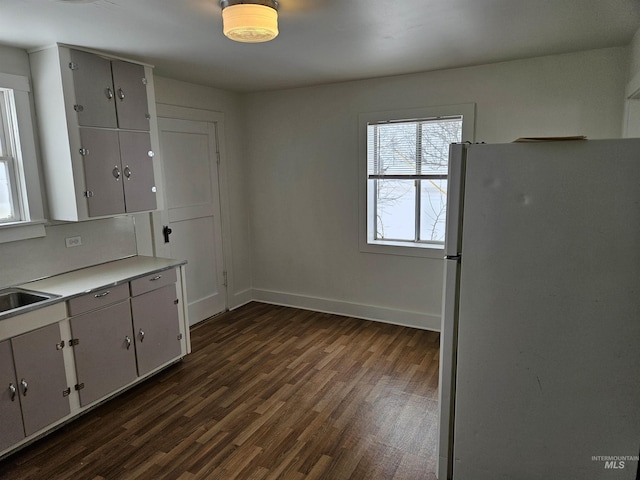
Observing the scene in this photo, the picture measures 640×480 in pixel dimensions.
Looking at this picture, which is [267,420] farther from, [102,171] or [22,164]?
[22,164]

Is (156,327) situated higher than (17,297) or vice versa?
(17,297)

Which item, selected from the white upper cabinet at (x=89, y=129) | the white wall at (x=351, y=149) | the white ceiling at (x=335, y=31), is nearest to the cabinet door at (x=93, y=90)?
the white upper cabinet at (x=89, y=129)

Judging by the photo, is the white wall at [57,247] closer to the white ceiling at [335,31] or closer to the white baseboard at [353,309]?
the white ceiling at [335,31]

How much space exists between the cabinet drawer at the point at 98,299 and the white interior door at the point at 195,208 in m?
1.14

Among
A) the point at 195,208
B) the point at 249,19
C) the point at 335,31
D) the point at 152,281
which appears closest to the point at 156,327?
the point at 152,281

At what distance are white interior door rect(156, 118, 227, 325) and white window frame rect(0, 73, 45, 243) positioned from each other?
3.83 ft

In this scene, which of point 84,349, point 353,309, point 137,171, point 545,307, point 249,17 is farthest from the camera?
point 353,309

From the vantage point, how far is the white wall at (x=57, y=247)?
2730 millimetres

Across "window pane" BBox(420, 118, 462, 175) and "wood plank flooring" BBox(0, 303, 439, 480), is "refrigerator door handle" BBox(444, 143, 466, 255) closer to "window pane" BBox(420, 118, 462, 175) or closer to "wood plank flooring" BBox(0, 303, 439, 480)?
"wood plank flooring" BBox(0, 303, 439, 480)

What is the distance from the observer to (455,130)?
12.4ft

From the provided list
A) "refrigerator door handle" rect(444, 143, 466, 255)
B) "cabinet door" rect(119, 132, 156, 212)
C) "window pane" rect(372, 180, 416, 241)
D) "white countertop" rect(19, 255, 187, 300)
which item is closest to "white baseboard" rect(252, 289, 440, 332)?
"window pane" rect(372, 180, 416, 241)

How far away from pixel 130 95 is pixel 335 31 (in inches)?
66.2

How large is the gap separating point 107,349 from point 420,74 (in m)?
3.46

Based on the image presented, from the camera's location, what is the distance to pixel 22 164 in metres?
2.80
